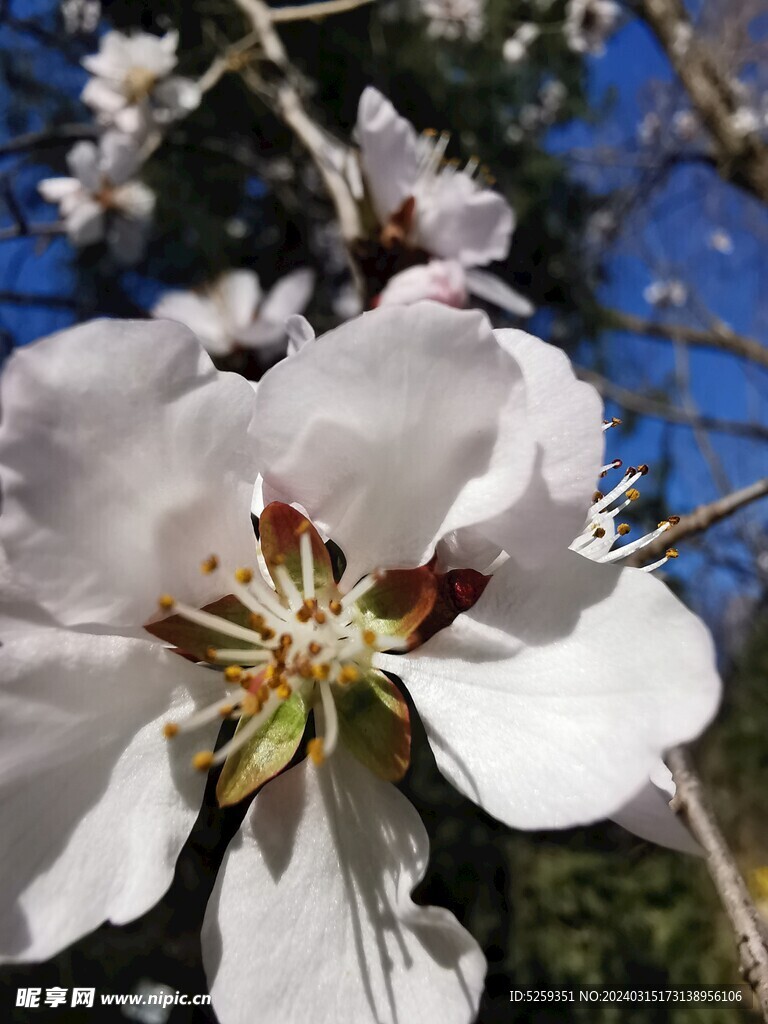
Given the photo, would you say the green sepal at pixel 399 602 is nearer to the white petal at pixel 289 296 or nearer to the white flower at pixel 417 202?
the white flower at pixel 417 202

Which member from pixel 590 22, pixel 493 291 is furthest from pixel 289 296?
pixel 590 22

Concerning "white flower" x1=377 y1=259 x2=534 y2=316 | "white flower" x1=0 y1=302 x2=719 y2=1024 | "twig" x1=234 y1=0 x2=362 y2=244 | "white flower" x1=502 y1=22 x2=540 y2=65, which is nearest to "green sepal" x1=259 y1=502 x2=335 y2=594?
"white flower" x1=0 y1=302 x2=719 y2=1024

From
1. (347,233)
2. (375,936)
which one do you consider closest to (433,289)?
(347,233)

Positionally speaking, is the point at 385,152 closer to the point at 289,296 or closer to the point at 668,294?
the point at 289,296

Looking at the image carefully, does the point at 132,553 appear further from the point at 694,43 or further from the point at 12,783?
the point at 694,43

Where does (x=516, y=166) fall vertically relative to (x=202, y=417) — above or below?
below

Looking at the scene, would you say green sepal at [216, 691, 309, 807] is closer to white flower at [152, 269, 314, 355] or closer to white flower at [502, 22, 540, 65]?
white flower at [152, 269, 314, 355]
